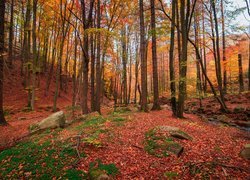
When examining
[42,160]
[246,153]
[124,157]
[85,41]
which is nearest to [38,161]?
[42,160]

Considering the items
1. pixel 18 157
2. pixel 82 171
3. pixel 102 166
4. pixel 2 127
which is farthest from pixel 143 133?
pixel 2 127

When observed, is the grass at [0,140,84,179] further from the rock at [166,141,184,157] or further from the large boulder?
the rock at [166,141,184,157]

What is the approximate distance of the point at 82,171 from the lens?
443 cm

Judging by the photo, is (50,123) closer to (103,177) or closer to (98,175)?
(98,175)

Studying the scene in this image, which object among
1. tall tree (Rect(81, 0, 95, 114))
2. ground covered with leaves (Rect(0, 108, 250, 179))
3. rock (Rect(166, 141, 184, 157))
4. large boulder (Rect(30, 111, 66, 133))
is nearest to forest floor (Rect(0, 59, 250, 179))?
ground covered with leaves (Rect(0, 108, 250, 179))

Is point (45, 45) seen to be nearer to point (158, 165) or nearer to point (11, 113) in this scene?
point (11, 113)

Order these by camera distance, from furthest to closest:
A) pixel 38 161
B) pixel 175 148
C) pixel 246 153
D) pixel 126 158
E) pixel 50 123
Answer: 1. pixel 50 123
2. pixel 175 148
3. pixel 126 158
4. pixel 38 161
5. pixel 246 153

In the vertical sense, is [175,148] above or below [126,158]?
above

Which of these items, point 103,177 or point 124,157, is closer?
point 103,177

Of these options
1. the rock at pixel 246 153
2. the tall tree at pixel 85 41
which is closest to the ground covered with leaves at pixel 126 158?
the rock at pixel 246 153

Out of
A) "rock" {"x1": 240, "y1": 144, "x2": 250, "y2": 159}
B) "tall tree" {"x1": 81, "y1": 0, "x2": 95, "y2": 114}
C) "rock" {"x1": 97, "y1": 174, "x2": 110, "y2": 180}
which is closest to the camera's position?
"rock" {"x1": 97, "y1": 174, "x2": 110, "y2": 180}

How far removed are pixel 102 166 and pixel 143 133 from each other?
2738 mm

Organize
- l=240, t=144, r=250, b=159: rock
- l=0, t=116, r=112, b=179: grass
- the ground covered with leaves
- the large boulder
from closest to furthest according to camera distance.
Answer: the ground covered with leaves → l=0, t=116, r=112, b=179: grass → l=240, t=144, r=250, b=159: rock → the large boulder

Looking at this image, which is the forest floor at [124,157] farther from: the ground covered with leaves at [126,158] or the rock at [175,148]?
the rock at [175,148]
